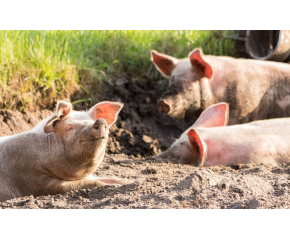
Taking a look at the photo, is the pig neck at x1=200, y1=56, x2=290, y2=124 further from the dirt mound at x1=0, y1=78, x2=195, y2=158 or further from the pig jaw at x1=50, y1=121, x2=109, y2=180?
the pig jaw at x1=50, y1=121, x2=109, y2=180

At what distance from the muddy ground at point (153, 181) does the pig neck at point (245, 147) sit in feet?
0.57

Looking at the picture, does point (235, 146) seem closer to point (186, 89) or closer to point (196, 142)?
point (196, 142)

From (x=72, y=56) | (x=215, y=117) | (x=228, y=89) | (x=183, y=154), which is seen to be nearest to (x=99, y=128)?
(x=183, y=154)

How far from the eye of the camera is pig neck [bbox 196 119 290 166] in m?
4.76

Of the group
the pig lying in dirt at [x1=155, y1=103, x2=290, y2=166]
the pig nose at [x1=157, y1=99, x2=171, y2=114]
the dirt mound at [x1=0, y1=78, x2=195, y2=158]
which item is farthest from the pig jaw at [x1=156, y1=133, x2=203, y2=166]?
the pig nose at [x1=157, y1=99, x2=171, y2=114]

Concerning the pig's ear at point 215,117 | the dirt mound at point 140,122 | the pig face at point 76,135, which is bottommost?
the dirt mound at point 140,122

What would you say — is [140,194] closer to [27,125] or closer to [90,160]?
[90,160]

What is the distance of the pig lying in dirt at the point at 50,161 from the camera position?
3742 millimetres

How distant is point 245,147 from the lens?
15.7ft

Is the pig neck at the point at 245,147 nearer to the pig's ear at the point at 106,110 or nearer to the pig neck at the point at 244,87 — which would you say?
the pig's ear at the point at 106,110

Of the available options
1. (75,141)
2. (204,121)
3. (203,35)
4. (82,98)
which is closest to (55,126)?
(75,141)

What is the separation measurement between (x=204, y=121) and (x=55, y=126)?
1964mm

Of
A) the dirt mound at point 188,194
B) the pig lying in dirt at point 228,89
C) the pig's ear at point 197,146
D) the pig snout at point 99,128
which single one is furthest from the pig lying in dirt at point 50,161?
the pig lying in dirt at point 228,89

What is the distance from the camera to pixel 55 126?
3859 millimetres
